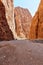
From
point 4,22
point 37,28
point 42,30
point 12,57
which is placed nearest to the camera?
point 12,57

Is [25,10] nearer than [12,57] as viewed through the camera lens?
No

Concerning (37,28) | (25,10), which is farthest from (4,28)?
(25,10)

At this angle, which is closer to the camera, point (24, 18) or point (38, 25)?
point (38, 25)

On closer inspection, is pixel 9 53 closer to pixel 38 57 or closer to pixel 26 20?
pixel 38 57

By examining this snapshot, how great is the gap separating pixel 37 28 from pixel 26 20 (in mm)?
18327

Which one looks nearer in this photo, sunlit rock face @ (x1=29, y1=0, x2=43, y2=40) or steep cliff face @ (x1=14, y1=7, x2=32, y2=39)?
sunlit rock face @ (x1=29, y1=0, x2=43, y2=40)

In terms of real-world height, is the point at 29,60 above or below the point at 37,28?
above

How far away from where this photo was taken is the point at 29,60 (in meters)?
2.24

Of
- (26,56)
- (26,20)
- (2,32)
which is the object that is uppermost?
(26,56)

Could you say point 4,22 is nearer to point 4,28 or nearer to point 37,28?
point 4,28

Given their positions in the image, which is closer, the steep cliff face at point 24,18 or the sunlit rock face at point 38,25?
the sunlit rock face at point 38,25

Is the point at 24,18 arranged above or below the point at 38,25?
below

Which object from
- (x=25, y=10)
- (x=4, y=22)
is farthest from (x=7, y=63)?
(x=25, y=10)

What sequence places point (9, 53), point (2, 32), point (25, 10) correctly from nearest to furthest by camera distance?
point (9, 53) < point (2, 32) < point (25, 10)
